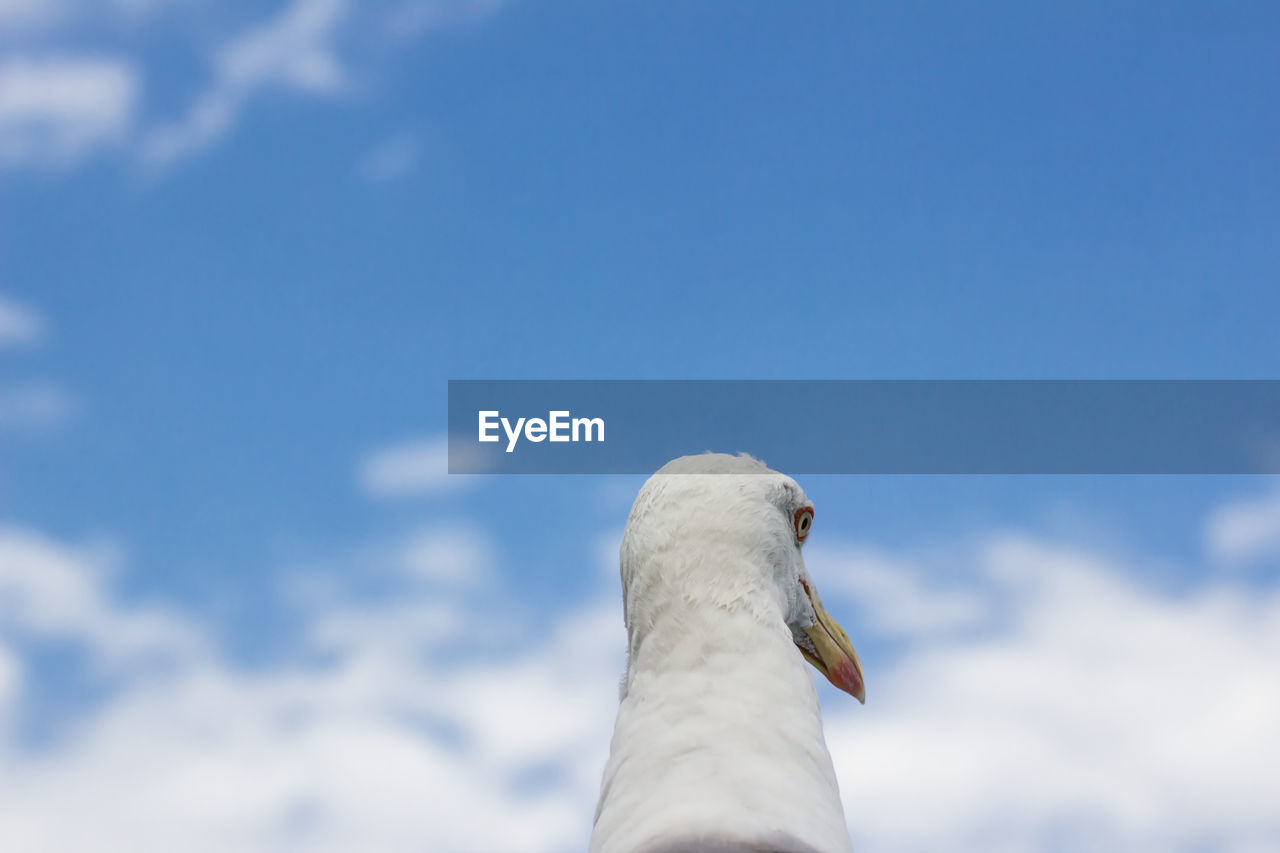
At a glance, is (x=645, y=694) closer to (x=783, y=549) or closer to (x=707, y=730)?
(x=707, y=730)

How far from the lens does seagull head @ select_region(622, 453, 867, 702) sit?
530 centimetres

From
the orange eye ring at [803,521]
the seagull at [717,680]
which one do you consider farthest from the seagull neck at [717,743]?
the orange eye ring at [803,521]

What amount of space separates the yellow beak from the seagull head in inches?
16.2

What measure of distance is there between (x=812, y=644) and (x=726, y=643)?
1.45m

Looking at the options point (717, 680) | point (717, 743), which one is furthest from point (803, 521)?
point (717, 743)

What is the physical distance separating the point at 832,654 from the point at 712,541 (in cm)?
146

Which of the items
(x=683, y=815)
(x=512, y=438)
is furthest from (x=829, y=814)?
(x=512, y=438)

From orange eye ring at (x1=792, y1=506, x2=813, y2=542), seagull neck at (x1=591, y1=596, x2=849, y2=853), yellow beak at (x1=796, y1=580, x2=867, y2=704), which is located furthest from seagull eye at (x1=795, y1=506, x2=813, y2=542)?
seagull neck at (x1=591, y1=596, x2=849, y2=853)

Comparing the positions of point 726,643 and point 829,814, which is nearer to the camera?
point 829,814

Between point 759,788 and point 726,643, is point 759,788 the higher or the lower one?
the lower one

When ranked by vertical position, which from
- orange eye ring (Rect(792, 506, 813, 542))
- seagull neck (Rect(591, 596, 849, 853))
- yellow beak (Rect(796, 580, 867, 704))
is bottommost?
seagull neck (Rect(591, 596, 849, 853))

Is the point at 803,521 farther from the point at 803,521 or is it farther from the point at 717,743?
the point at 717,743

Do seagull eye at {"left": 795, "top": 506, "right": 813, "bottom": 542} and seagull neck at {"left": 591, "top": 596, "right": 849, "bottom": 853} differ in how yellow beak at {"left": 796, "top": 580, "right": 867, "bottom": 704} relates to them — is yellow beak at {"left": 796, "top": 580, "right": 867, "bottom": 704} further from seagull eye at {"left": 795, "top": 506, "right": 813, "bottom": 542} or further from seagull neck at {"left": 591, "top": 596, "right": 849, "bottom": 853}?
seagull neck at {"left": 591, "top": 596, "right": 849, "bottom": 853}

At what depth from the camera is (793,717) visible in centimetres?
485
